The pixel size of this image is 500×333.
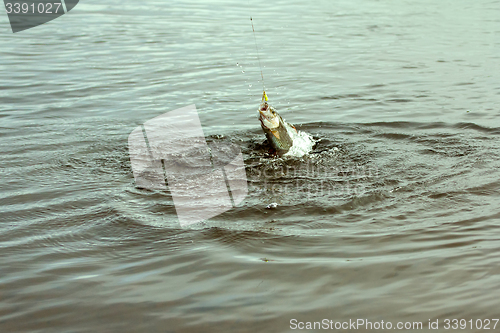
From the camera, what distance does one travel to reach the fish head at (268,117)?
5.40 metres

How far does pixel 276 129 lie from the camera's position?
225 inches

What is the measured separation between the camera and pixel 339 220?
4324 mm

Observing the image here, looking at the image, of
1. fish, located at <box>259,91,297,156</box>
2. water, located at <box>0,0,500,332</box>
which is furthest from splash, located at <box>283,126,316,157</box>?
water, located at <box>0,0,500,332</box>

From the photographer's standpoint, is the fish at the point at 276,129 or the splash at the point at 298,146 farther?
the splash at the point at 298,146

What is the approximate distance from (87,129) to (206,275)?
4367 mm

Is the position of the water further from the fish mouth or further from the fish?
the fish mouth

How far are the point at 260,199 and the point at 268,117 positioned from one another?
3.42ft

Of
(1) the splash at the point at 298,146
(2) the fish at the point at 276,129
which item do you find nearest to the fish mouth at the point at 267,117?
(2) the fish at the point at 276,129

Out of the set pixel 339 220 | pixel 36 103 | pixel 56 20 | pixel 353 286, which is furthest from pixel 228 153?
pixel 56 20

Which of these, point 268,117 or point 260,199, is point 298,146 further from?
point 260,199

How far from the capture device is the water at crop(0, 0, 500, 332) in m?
3.22

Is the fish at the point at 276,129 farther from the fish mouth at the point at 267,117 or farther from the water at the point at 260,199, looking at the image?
the water at the point at 260,199

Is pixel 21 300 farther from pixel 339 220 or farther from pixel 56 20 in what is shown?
pixel 56 20

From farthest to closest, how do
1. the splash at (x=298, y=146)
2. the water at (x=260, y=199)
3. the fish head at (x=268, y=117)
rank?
the splash at (x=298, y=146) → the fish head at (x=268, y=117) → the water at (x=260, y=199)
